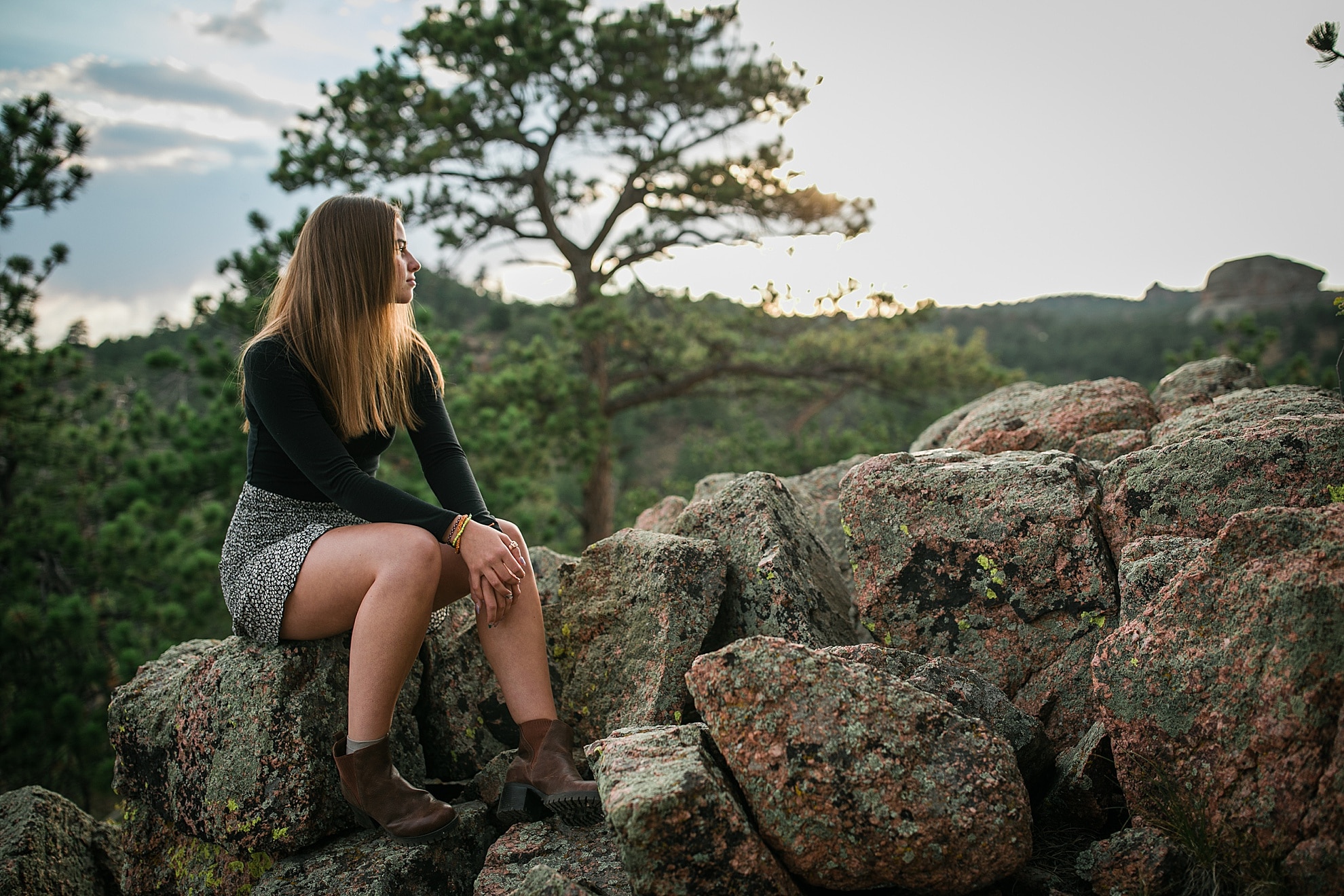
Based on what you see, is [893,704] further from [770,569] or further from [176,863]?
[176,863]

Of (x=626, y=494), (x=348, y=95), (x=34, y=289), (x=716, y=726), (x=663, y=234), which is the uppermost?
(x=348, y=95)

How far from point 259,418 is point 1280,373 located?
425 inches

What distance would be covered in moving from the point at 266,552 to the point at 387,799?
0.86 m

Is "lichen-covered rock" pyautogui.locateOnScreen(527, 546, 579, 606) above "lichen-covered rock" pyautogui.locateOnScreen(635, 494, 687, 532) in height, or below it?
below

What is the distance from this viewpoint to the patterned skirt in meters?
2.44

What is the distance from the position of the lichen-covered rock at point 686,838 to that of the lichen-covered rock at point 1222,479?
1.51 meters

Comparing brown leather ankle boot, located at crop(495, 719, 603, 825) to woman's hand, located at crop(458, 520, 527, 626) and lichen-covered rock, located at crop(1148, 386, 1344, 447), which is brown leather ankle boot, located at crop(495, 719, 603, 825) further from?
lichen-covered rock, located at crop(1148, 386, 1344, 447)

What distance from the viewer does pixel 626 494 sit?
476 inches

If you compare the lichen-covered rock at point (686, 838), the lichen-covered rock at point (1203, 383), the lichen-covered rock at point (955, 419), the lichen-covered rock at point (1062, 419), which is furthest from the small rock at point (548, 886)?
the lichen-covered rock at point (1203, 383)

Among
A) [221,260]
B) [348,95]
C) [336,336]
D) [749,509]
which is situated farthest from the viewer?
[348,95]

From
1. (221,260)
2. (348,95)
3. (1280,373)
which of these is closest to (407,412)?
(221,260)

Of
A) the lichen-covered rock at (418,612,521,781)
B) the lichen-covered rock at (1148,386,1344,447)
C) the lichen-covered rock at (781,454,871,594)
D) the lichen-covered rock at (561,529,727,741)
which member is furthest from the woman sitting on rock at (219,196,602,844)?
the lichen-covered rock at (1148,386,1344,447)

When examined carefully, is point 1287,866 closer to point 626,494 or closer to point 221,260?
point 221,260

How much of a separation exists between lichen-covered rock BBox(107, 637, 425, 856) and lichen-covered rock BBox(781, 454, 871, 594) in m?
1.83
